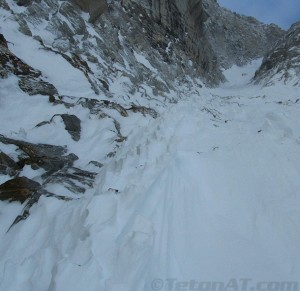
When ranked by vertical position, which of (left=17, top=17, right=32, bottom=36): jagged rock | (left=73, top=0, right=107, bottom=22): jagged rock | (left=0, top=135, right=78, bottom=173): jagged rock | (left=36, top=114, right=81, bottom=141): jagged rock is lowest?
(left=0, top=135, right=78, bottom=173): jagged rock

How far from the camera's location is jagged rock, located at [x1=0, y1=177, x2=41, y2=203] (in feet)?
18.4

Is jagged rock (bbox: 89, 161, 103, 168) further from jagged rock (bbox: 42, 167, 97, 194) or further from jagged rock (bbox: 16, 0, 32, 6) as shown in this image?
jagged rock (bbox: 16, 0, 32, 6)

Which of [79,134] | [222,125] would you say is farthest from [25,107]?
[222,125]

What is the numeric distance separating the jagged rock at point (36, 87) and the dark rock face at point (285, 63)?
99.2 feet

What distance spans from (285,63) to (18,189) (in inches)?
1799

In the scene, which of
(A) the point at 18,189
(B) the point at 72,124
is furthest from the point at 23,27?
(A) the point at 18,189

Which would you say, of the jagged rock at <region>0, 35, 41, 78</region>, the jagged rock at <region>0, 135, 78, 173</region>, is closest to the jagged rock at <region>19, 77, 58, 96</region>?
the jagged rock at <region>0, 35, 41, 78</region>

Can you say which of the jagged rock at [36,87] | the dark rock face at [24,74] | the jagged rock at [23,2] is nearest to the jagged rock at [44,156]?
the jagged rock at [36,87]

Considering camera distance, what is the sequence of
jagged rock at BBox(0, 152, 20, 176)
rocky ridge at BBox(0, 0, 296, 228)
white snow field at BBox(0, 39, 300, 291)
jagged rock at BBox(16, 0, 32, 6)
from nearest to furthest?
1. white snow field at BBox(0, 39, 300, 291)
2. jagged rock at BBox(0, 152, 20, 176)
3. rocky ridge at BBox(0, 0, 296, 228)
4. jagged rock at BBox(16, 0, 32, 6)

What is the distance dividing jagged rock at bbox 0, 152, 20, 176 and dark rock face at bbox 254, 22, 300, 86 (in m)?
34.1

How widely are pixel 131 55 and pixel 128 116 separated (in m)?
14.7

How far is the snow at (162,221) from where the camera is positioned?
380cm

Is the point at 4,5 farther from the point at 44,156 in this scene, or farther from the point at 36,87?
the point at 44,156

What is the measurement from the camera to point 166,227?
4555 millimetres
